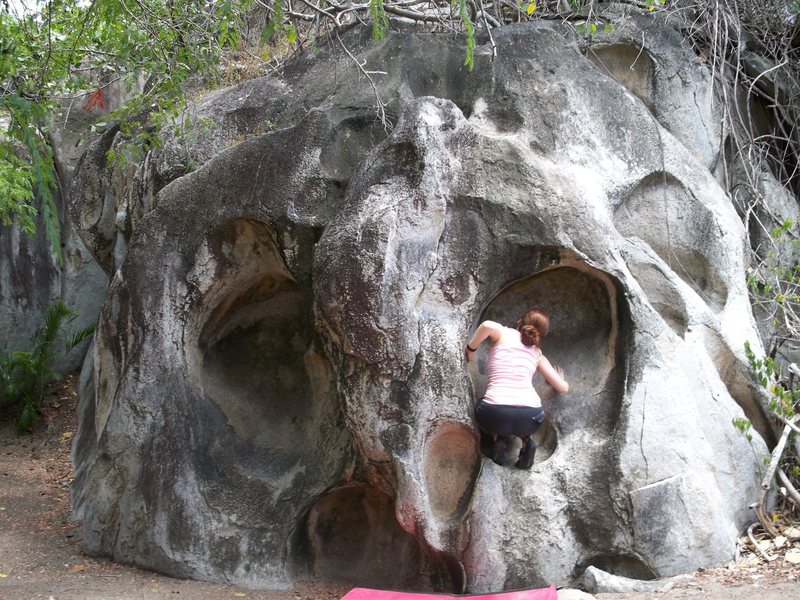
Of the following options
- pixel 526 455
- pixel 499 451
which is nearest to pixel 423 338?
pixel 499 451

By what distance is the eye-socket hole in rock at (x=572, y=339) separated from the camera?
17.1ft

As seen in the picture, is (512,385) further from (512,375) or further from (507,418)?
(507,418)

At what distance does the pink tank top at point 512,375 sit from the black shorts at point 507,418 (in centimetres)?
3

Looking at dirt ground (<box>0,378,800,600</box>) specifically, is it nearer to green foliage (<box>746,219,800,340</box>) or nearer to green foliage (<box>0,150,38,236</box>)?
green foliage (<box>746,219,800,340</box>)

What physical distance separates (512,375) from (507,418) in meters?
0.23

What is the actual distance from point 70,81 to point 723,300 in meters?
4.34

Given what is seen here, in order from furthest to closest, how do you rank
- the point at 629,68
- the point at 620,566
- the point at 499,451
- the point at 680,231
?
the point at 629,68
the point at 680,231
the point at 499,451
the point at 620,566

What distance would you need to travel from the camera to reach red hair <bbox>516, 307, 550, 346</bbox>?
16.6 ft

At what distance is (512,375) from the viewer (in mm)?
4996

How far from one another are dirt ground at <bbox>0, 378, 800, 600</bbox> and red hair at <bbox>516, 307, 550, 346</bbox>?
133cm

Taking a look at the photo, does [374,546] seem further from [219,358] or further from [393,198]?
[393,198]

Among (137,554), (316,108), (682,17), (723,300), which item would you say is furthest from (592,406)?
(682,17)

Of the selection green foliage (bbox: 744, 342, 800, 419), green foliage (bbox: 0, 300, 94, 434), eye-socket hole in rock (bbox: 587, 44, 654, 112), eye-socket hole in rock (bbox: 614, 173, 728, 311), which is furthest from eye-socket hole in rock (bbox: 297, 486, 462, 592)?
green foliage (bbox: 0, 300, 94, 434)

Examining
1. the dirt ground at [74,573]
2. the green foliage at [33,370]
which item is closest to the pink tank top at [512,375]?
the dirt ground at [74,573]
